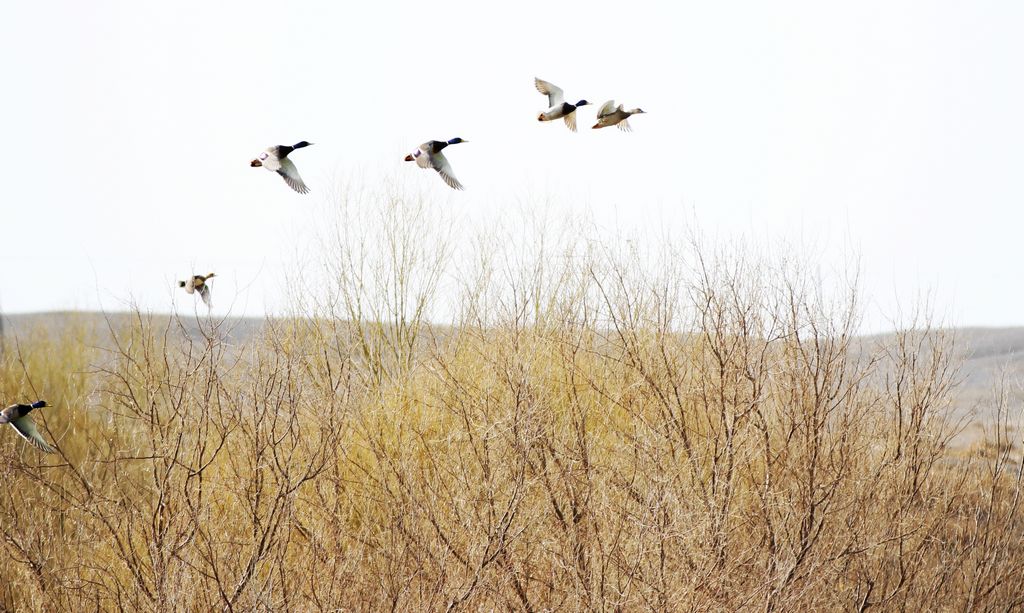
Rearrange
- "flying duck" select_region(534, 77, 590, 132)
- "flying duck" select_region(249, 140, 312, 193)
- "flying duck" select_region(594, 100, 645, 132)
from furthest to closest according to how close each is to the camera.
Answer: "flying duck" select_region(594, 100, 645, 132)
"flying duck" select_region(534, 77, 590, 132)
"flying duck" select_region(249, 140, 312, 193)

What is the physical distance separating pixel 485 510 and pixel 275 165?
319cm

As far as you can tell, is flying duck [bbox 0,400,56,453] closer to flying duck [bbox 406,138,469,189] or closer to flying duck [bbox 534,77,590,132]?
flying duck [bbox 406,138,469,189]

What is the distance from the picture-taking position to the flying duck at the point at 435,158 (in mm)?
7910

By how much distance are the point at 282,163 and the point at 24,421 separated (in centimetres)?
259

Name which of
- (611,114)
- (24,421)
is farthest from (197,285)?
(611,114)

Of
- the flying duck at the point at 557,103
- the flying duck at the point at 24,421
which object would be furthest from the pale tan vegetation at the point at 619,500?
the flying duck at the point at 557,103

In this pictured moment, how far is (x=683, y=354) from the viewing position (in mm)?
10367

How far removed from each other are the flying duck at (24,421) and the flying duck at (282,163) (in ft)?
7.50

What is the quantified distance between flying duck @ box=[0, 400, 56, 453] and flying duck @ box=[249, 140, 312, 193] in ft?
7.50

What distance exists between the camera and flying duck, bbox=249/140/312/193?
25.5 feet

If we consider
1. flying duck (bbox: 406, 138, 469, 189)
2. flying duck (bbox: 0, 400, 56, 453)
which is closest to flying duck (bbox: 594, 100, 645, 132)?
flying duck (bbox: 406, 138, 469, 189)

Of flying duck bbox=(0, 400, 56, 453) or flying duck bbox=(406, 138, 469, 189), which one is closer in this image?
flying duck bbox=(0, 400, 56, 453)

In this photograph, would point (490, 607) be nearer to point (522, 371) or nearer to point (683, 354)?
point (522, 371)

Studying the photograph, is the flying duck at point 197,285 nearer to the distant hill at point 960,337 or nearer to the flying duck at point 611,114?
the distant hill at point 960,337
